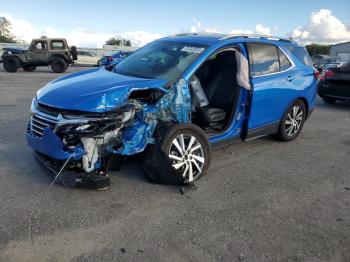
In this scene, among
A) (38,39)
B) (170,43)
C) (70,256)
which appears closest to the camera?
(70,256)

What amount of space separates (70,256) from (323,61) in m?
49.7

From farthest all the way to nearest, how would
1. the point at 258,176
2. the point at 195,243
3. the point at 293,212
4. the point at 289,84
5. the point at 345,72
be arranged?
the point at 345,72, the point at 289,84, the point at 258,176, the point at 293,212, the point at 195,243

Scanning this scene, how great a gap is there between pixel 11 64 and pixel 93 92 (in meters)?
17.3

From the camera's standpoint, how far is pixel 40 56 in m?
19.1

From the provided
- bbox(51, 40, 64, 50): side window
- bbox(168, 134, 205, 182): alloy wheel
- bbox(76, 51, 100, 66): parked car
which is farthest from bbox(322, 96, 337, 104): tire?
bbox(76, 51, 100, 66): parked car

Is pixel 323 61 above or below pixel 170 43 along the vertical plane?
below

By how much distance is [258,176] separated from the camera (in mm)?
4594

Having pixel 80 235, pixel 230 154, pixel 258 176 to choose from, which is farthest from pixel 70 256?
pixel 230 154

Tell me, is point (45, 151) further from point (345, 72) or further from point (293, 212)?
point (345, 72)

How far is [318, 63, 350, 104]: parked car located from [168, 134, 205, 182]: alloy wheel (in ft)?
23.6

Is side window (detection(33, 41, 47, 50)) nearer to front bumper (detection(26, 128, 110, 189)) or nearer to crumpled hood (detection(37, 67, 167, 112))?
crumpled hood (detection(37, 67, 167, 112))

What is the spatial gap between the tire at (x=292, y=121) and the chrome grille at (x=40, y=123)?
3733 mm

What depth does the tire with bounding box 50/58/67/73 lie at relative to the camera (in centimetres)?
1924

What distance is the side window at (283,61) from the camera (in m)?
5.63
